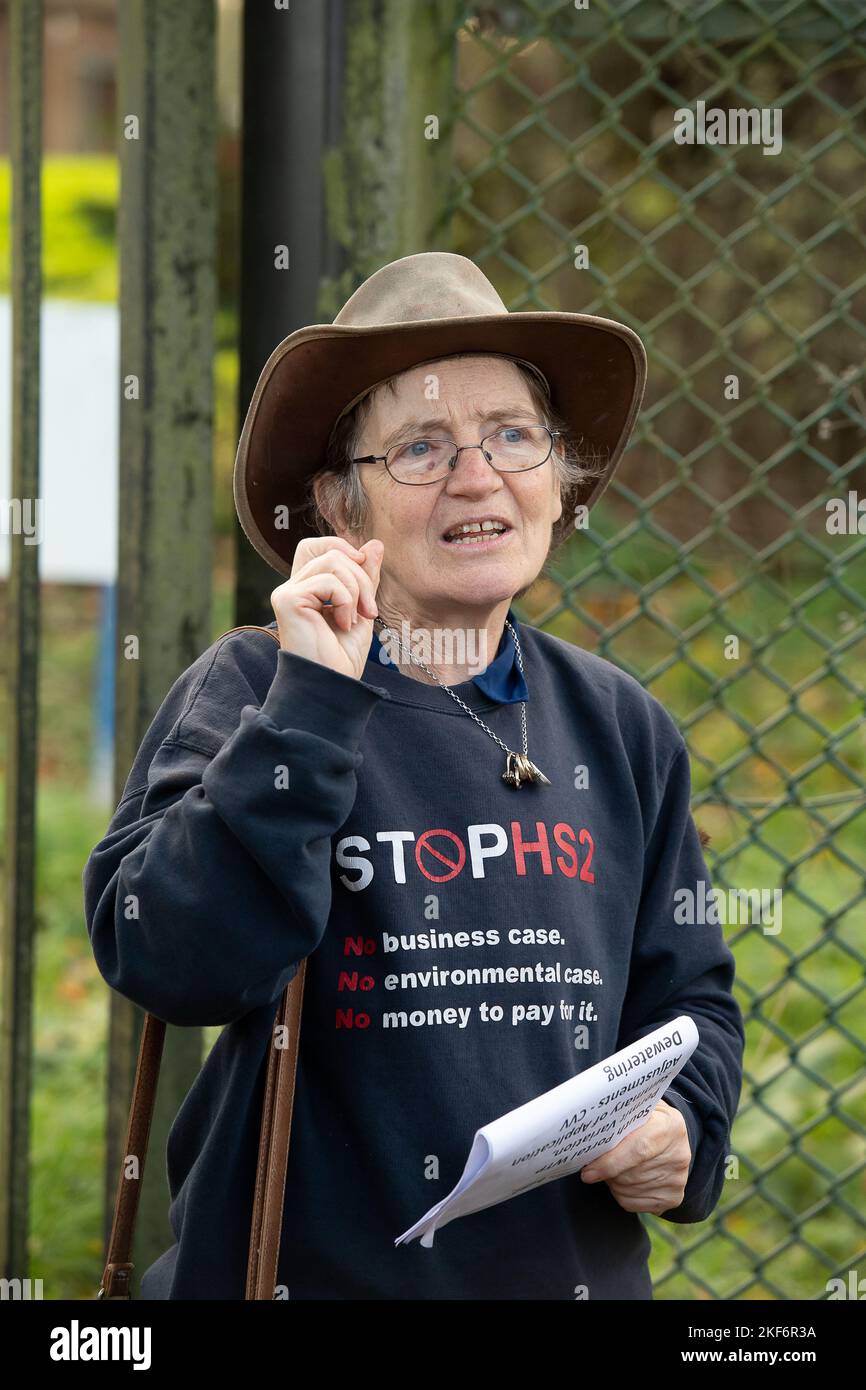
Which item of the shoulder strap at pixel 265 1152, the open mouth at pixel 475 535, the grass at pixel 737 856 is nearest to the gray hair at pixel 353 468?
the open mouth at pixel 475 535

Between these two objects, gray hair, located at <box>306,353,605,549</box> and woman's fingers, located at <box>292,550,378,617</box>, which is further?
gray hair, located at <box>306,353,605,549</box>

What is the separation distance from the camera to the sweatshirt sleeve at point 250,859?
4.60 feet

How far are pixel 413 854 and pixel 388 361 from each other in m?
0.61

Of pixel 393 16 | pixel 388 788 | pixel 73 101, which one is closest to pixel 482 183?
pixel 393 16

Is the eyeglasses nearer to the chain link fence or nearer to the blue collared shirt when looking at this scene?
the blue collared shirt

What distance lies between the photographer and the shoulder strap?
150cm

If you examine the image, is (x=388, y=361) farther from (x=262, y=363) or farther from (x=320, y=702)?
(x=320, y=702)

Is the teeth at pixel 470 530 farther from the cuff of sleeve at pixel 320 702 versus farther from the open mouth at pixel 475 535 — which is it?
the cuff of sleeve at pixel 320 702

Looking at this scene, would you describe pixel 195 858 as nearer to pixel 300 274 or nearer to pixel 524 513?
pixel 524 513

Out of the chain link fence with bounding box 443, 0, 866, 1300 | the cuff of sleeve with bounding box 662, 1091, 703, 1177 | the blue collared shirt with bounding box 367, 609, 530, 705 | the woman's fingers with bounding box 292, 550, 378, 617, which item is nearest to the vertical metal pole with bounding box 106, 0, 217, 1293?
the chain link fence with bounding box 443, 0, 866, 1300

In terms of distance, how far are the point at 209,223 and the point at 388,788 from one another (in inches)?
38.8

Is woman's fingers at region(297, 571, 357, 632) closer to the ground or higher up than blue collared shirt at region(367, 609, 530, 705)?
higher up

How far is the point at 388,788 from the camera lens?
5.49 feet

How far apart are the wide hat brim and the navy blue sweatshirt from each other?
10.7 inches
